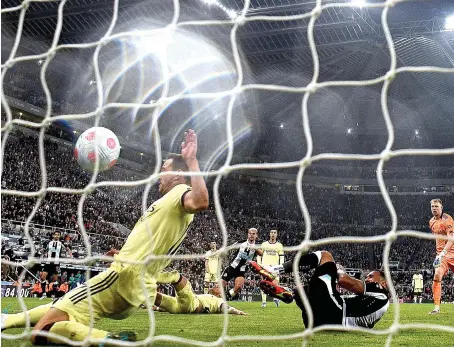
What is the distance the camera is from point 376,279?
4.88 meters

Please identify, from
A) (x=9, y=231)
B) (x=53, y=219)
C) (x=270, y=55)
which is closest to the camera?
(x=9, y=231)

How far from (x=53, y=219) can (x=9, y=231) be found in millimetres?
3132

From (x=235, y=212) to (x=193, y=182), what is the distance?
29.2 m

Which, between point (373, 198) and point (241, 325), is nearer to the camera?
point (241, 325)

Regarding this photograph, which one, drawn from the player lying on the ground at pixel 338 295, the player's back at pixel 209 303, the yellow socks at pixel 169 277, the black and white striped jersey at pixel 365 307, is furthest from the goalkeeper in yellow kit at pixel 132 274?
the player's back at pixel 209 303

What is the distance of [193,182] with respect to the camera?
123 inches

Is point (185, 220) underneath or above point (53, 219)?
underneath

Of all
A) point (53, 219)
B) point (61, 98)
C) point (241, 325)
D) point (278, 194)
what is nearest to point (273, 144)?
point (278, 194)

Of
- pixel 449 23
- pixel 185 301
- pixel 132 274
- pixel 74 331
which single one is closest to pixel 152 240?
pixel 132 274

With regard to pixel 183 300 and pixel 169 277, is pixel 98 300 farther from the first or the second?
pixel 183 300

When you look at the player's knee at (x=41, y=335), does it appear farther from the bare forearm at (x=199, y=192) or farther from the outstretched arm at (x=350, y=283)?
the outstretched arm at (x=350, y=283)

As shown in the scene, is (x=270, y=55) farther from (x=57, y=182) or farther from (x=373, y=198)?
(x=373, y=198)

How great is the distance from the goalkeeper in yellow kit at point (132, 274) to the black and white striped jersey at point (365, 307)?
5.69ft

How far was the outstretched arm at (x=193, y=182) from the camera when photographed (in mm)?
3006
